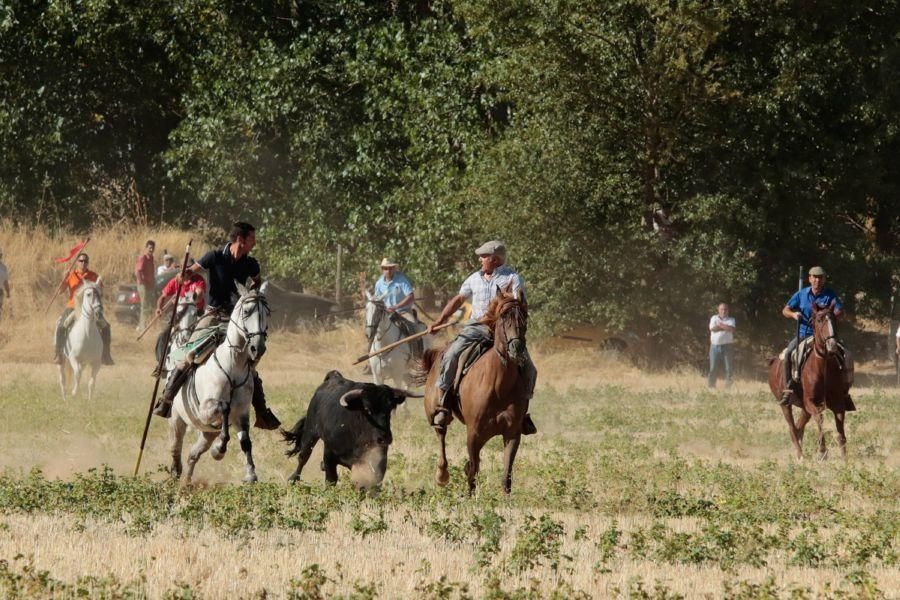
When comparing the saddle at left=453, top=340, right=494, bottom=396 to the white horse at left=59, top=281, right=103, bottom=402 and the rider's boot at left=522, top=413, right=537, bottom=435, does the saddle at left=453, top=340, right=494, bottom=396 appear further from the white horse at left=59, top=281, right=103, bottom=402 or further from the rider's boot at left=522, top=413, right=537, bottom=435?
the white horse at left=59, top=281, right=103, bottom=402

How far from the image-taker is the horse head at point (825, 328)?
20125mm

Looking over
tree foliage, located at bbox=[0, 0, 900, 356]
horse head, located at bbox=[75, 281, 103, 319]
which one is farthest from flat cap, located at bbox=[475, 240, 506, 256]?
tree foliage, located at bbox=[0, 0, 900, 356]

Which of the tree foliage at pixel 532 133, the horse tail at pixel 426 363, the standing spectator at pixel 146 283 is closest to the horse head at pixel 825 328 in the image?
the horse tail at pixel 426 363

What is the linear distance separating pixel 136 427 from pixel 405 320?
5781 millimetres

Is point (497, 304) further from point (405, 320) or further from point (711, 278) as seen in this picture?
point (711, 278)

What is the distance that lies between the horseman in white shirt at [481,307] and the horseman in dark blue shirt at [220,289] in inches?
74.9

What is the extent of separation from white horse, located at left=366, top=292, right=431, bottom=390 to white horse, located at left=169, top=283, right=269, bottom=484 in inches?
382

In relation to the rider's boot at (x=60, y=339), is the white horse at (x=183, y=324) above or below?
above

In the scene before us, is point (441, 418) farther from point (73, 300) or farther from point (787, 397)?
point (73, 300)

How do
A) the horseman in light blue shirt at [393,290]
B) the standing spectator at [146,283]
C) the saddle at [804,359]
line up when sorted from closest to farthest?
the saddle at [804,359]
the horseman in light blue shirt at [393,290]
the standing spectator at [146,283]

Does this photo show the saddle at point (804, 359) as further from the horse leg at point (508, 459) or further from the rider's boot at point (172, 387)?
the rider's boot at point (172, 387)

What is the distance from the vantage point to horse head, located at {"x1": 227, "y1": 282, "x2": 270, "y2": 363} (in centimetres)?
1459

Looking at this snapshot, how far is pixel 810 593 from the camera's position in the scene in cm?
984

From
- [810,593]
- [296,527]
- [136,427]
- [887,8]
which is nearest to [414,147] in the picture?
[887,8]
